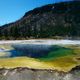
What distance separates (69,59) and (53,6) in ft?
502

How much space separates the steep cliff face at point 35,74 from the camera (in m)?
25.0

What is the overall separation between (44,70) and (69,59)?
4.21 m

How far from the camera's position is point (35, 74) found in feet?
83.0

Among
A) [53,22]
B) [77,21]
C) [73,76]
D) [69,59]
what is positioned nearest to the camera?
[73,76]

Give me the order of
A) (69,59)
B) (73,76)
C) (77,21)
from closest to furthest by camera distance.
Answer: (73,76) → (69,59) → (77,21)

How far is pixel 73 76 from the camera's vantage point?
25.0m

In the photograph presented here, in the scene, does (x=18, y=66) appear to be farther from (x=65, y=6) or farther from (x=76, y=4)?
(x=65, y=6)

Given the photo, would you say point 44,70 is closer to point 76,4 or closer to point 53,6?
point 76,4

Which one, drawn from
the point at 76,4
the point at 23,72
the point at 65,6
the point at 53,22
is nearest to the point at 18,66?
the point at 23,72

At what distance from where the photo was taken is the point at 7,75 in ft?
83.5

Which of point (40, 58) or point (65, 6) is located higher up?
point (65, 6)

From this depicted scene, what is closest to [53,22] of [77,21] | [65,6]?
[77,21]

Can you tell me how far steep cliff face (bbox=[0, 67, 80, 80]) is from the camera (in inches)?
984

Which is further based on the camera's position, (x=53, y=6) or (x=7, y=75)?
(x=53, y=6)
